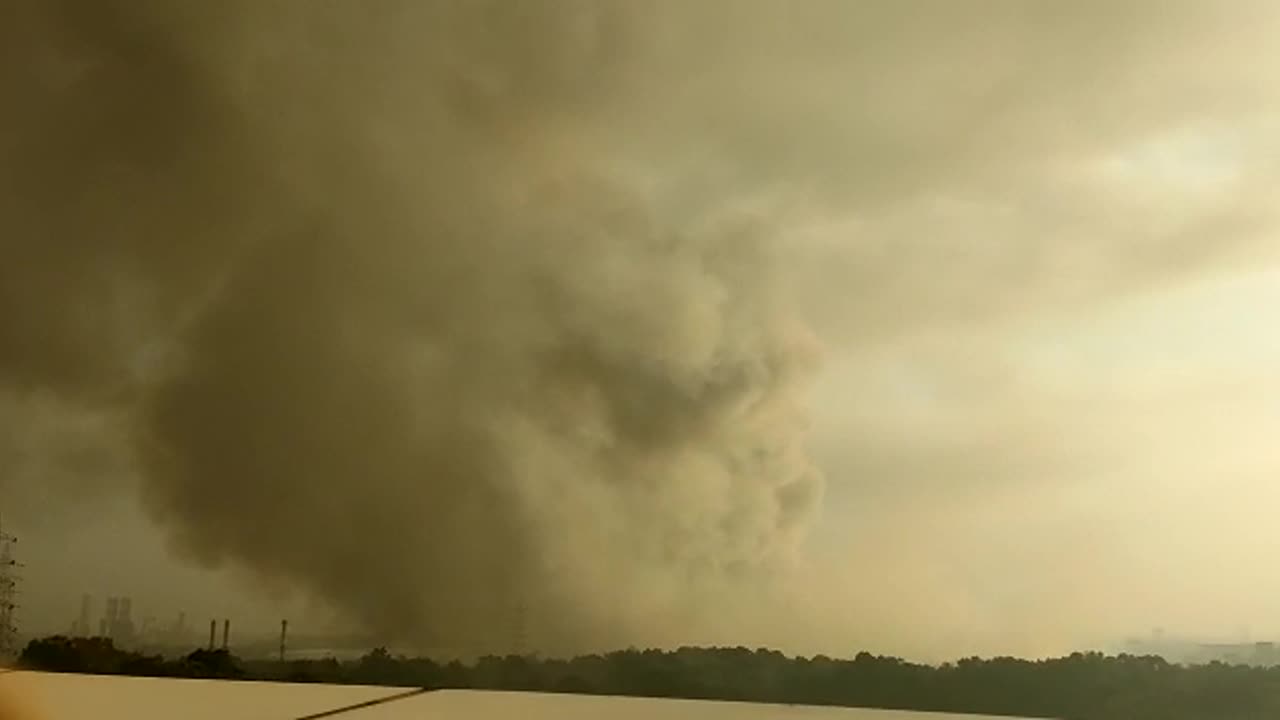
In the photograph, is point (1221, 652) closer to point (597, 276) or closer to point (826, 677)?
point (826, 677)

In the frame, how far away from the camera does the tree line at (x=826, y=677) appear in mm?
897

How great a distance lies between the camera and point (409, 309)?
3.52ft

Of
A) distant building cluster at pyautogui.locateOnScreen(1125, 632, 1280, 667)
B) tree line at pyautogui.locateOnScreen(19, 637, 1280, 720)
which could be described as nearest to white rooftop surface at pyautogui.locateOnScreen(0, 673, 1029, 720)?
tree line at pyautogui.locateOnScreen(19, 637, 1280, 720)

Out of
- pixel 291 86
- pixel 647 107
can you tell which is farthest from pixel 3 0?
pixel 647 107

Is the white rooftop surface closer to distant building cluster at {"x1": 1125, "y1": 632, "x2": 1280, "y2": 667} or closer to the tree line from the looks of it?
the tree line

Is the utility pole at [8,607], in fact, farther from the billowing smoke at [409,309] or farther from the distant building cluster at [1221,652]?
the distant building cluster at [1221,652]

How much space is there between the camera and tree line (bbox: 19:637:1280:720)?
90 centimetres

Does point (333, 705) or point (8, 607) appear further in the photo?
point (8, 607)

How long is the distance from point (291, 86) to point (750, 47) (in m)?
0.40

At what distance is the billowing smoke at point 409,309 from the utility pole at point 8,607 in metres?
0.15

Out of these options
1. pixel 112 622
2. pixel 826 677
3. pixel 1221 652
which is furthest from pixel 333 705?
pixel 1221 652

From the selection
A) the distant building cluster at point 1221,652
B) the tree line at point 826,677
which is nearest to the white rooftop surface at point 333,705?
the tree line at point 826,677

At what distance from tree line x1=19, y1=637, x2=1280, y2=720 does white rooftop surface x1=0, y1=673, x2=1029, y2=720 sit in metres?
0.01

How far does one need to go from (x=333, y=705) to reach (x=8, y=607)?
1.14 ft
